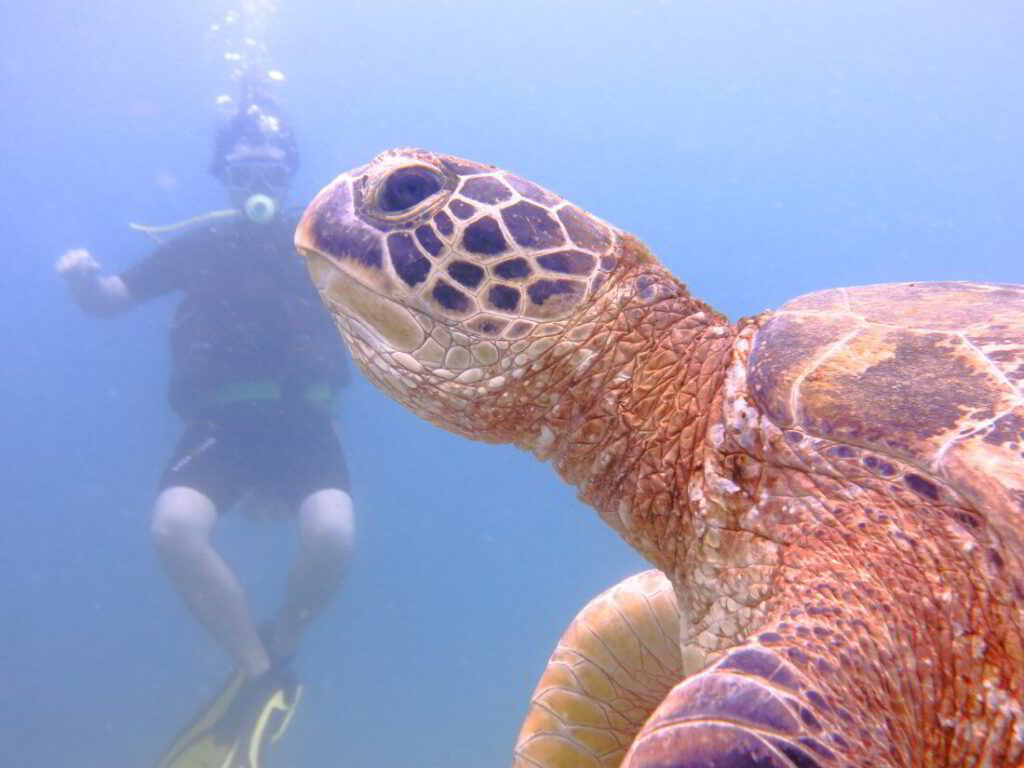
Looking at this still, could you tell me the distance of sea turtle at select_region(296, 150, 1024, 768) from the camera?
79cm

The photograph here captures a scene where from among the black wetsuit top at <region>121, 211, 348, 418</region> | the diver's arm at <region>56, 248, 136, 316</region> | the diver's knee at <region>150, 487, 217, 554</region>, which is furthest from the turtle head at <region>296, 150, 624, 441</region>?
the diver's arm at <region>56, 248, 136, 316</region>

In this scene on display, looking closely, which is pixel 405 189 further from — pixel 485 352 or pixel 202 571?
pixel 202 571

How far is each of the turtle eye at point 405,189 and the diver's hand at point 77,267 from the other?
6306 millimetres

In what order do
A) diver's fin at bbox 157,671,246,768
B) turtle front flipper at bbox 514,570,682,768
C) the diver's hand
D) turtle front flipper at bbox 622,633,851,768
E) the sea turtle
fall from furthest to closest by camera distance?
the diver's hand → diver's fin at bbox 157,671,246,768 → turtle front flipper at bbox 514,570,682,768 → the sea turtle → turtle front flipper at bbox 622,633,851,768

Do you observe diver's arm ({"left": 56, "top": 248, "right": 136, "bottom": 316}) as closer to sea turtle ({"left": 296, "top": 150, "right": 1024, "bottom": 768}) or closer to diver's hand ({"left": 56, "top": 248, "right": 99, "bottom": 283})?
diver's hand ({"left": 56, "top": 248, "right": 99, "bottom": 283})

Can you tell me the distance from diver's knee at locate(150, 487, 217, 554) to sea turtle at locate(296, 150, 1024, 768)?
4.33 m

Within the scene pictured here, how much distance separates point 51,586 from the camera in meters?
34.3

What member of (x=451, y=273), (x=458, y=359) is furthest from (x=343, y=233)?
(x=458, y=359)

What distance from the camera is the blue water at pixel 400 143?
22.3 m

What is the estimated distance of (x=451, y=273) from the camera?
4.54 feet

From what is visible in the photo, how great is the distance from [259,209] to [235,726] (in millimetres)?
5199

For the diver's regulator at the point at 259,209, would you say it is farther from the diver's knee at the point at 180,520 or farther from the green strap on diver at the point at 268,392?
the diver's knee at the point at 180,520

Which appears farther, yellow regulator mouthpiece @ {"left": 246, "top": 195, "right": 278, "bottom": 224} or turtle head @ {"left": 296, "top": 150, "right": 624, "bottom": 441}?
yellow regulator mouthpiece @ {"left": 246, "top": 195, "right": 278, "bottom": 224}

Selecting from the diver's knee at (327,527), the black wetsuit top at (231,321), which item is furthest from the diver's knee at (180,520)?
the black wetsuit top at (231,321)
